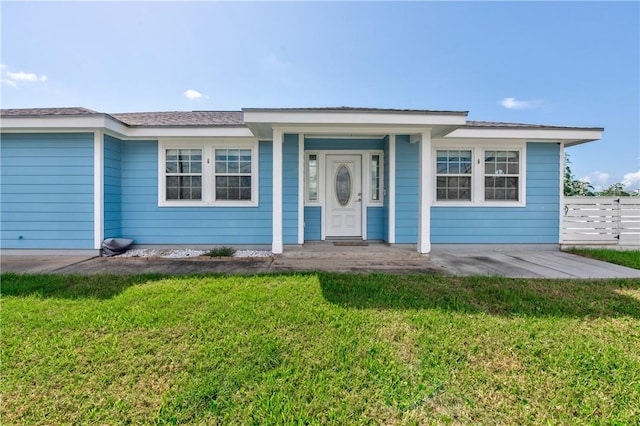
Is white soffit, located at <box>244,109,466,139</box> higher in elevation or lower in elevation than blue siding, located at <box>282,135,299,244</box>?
higher

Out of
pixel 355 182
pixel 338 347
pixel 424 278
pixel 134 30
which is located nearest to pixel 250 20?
pixel 134 30

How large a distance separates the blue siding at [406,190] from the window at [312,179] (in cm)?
202

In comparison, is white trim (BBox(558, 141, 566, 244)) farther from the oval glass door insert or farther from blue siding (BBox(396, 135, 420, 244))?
the oval glass door insert

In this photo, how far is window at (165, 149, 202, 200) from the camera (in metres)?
6.64

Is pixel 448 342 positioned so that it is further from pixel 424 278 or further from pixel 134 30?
pixel 134 30

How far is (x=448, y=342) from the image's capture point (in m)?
2.46

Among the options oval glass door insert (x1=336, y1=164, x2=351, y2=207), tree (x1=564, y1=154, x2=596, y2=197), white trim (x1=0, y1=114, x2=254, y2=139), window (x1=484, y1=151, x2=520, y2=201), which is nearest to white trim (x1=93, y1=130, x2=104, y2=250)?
white trim (x1=0, y1=114, x2=254, y2=139)

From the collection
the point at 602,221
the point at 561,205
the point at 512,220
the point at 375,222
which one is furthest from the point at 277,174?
the point at 602,221

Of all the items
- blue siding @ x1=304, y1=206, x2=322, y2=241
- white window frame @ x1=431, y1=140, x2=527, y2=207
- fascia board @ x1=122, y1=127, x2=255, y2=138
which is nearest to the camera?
fascia board @ x1=122, y1=127, x2=255, y2=138

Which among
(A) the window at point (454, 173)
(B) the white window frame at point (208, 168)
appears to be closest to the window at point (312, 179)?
(B) the white window frame at point (208, 168)

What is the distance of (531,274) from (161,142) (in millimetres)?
8160

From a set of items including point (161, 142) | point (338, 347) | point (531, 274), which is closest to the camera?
point (338, 347)

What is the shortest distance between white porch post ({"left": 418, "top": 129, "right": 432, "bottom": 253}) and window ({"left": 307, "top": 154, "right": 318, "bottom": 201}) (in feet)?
8.37

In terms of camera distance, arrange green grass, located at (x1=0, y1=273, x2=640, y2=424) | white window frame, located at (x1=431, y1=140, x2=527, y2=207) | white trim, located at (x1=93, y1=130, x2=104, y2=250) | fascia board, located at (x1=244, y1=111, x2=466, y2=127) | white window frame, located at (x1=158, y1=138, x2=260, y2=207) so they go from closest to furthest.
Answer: green grass, located at (x1=0, y1=273, x2=640, y2=424)
fascia board, located at (x1=244, y1=111, x2=466, y2=127)
white trim, located at (x1=93, y1=130, x2=104, y2=250)
white window frame, located at (x1=158, y1=138, x2=260, y2=207)
white window frame, located at (x1=431, y1=140, x2=527, y2=207)
